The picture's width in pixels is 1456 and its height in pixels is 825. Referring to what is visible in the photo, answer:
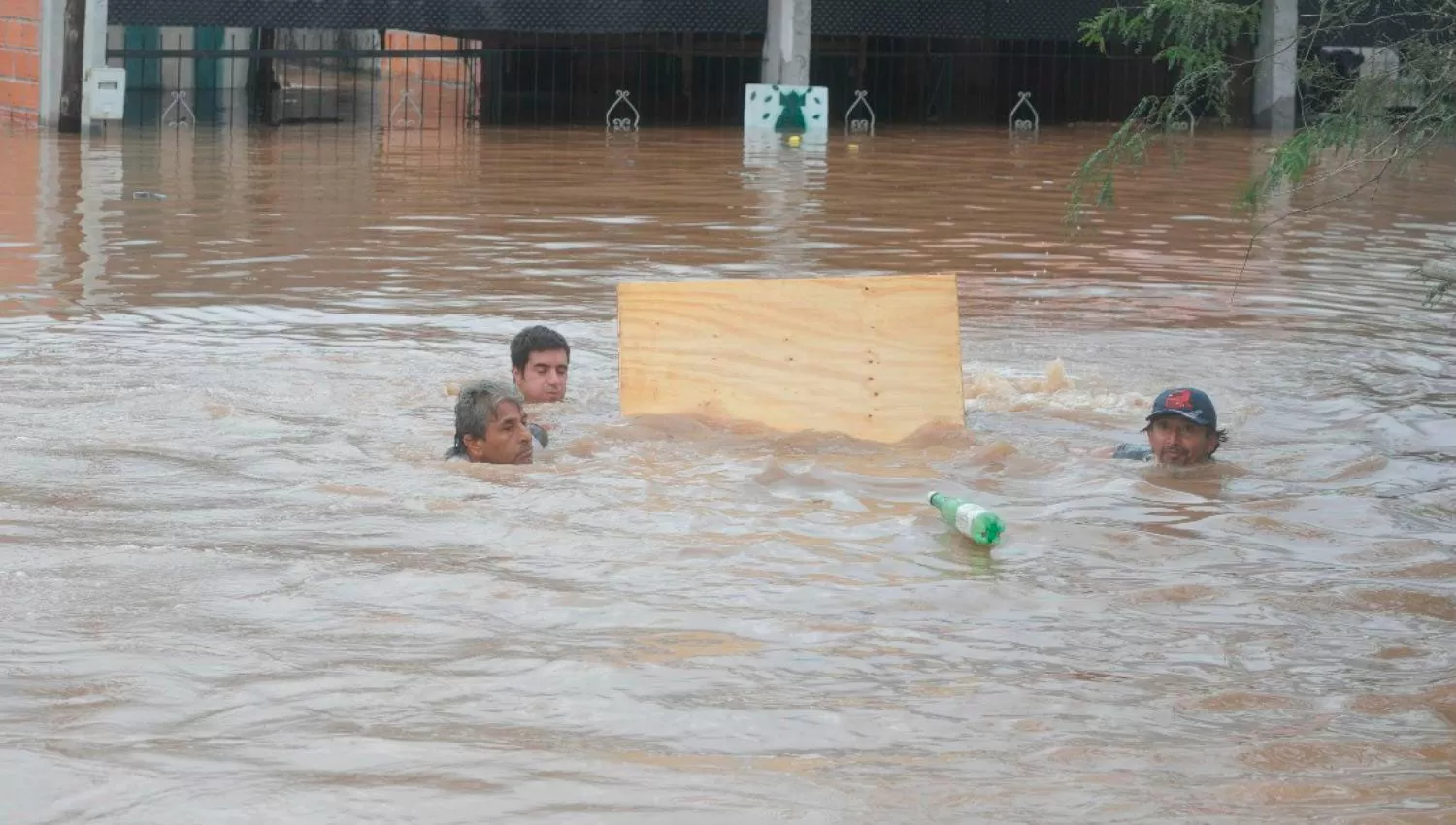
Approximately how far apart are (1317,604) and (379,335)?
6873mm

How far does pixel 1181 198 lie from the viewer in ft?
72.2

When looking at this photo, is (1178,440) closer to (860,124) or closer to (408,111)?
(860,124)

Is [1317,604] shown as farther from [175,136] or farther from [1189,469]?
[175,136]

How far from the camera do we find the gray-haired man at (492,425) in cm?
899

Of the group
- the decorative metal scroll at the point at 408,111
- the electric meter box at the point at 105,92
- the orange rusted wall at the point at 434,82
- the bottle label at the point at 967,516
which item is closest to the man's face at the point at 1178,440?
the bottle label at the point at 967,516

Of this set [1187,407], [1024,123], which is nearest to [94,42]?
[1024,123]

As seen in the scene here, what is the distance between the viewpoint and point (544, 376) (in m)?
10.3

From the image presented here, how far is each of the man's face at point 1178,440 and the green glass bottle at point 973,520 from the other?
157 centimetres

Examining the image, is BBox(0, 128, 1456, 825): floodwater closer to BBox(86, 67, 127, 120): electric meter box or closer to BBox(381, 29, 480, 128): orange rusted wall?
BBox(86, 67, 127, 120): electric meter box

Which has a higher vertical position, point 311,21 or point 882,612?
point 311,21

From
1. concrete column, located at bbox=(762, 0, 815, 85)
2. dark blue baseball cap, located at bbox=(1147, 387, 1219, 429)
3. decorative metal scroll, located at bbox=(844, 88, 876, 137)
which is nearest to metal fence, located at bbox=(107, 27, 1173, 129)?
decorative metal scroll, located at bbox=(844, 88, 876, 137)

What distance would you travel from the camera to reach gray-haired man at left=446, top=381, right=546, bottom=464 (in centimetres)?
899

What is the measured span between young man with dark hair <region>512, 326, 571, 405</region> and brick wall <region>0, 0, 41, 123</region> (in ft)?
60.1

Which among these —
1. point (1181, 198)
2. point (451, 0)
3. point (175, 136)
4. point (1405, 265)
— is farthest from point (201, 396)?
point (451, 0)
